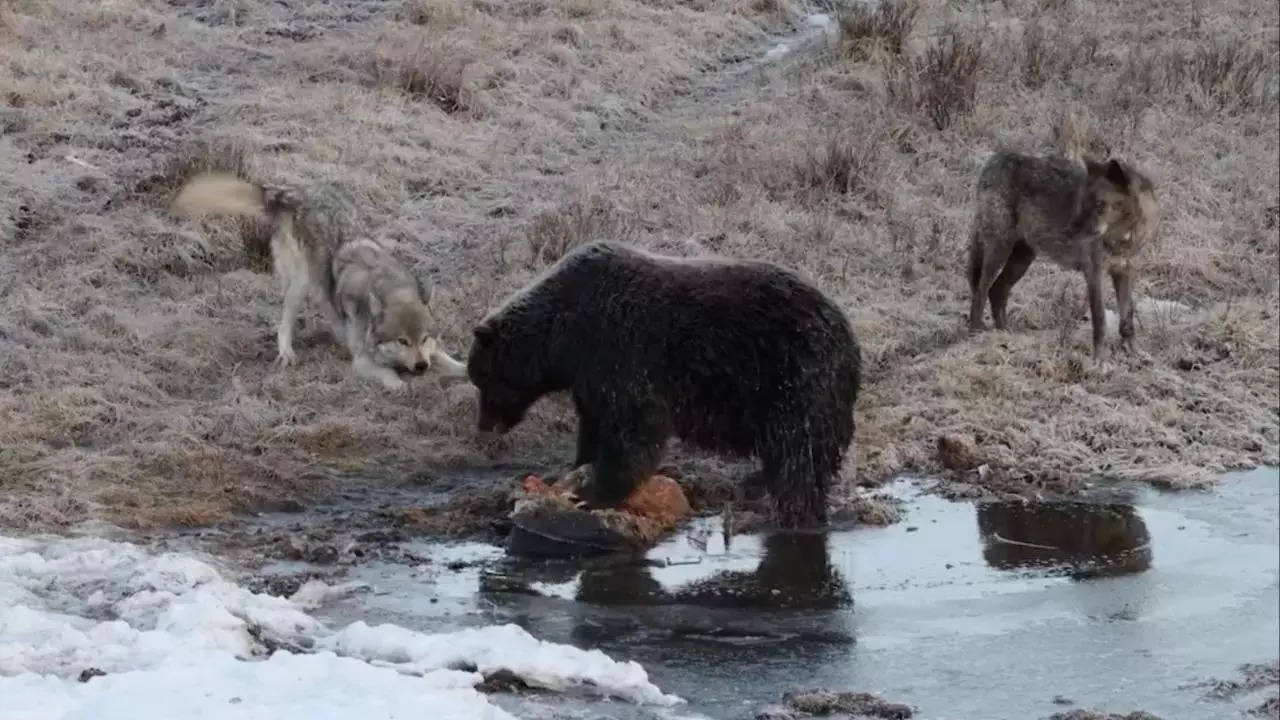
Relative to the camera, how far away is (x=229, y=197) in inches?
453

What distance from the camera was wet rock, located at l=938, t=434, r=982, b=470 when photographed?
9.48 m

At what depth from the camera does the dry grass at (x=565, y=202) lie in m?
9.75

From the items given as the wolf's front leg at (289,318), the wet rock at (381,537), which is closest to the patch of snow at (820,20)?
the wolf's front leg at (289,318)

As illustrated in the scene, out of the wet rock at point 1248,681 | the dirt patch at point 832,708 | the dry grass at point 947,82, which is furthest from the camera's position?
the dry grass at point 947,82

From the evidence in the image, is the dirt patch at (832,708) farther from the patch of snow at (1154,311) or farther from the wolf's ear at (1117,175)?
the patch of snow at (1154,311)

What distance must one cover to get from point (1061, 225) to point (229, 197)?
567 centimetres

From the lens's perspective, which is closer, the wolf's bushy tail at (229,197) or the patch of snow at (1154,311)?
the wolf's bushy tail at (229,197)

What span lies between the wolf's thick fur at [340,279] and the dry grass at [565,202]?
22cm

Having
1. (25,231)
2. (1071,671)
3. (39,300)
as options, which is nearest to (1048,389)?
(1071,671)

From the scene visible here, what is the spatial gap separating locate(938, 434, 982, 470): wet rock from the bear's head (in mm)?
2330

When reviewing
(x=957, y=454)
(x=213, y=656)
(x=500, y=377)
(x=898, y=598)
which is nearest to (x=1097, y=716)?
(x=898, y=598)

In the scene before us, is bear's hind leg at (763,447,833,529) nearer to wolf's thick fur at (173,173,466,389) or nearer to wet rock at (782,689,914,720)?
wet rock at (782,689,914,720)

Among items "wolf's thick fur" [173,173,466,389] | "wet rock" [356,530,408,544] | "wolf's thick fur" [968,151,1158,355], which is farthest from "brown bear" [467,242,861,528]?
"wolf's thick fur" [968,151,1158,355]

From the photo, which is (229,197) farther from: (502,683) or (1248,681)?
(1248,681)
